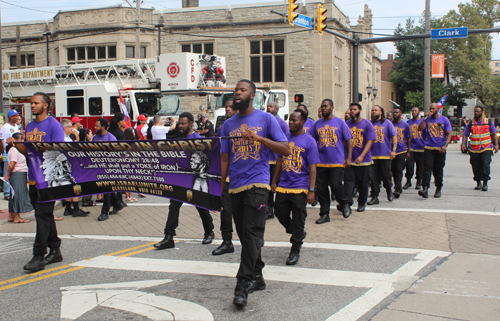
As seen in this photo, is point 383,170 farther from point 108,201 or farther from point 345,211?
point 108,201

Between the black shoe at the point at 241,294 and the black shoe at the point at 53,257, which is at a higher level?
the black shoe at the point at 241,294

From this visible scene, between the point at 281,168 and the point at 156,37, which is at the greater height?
the point at 156,37

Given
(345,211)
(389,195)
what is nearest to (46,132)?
(345,211)

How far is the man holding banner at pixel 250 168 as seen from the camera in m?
4.39

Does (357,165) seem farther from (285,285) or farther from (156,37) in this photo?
(156,37)

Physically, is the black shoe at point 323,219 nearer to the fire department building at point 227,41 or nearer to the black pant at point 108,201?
the black pant at point 108,201

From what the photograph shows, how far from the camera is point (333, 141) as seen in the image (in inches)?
306

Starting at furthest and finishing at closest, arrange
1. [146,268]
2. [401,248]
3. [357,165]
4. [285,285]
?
[357,165] → [401,248] → [146,268] → [285,285]

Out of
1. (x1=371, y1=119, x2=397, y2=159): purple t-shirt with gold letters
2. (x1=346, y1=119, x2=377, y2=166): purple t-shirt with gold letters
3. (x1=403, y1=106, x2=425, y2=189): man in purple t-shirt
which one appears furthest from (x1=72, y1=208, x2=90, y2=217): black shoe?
(x1=403, y1=106, x2=425, y2=189): man in purple t-shirt

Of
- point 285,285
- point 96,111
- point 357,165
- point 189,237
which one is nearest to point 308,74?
point 96,111

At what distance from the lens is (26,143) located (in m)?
5.75

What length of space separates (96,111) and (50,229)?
44.3 feet

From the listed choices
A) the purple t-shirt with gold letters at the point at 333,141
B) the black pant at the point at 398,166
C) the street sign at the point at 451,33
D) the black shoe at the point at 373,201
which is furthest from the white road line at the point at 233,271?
the street sign at the point at 451,33

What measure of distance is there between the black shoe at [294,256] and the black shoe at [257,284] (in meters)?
0.88
